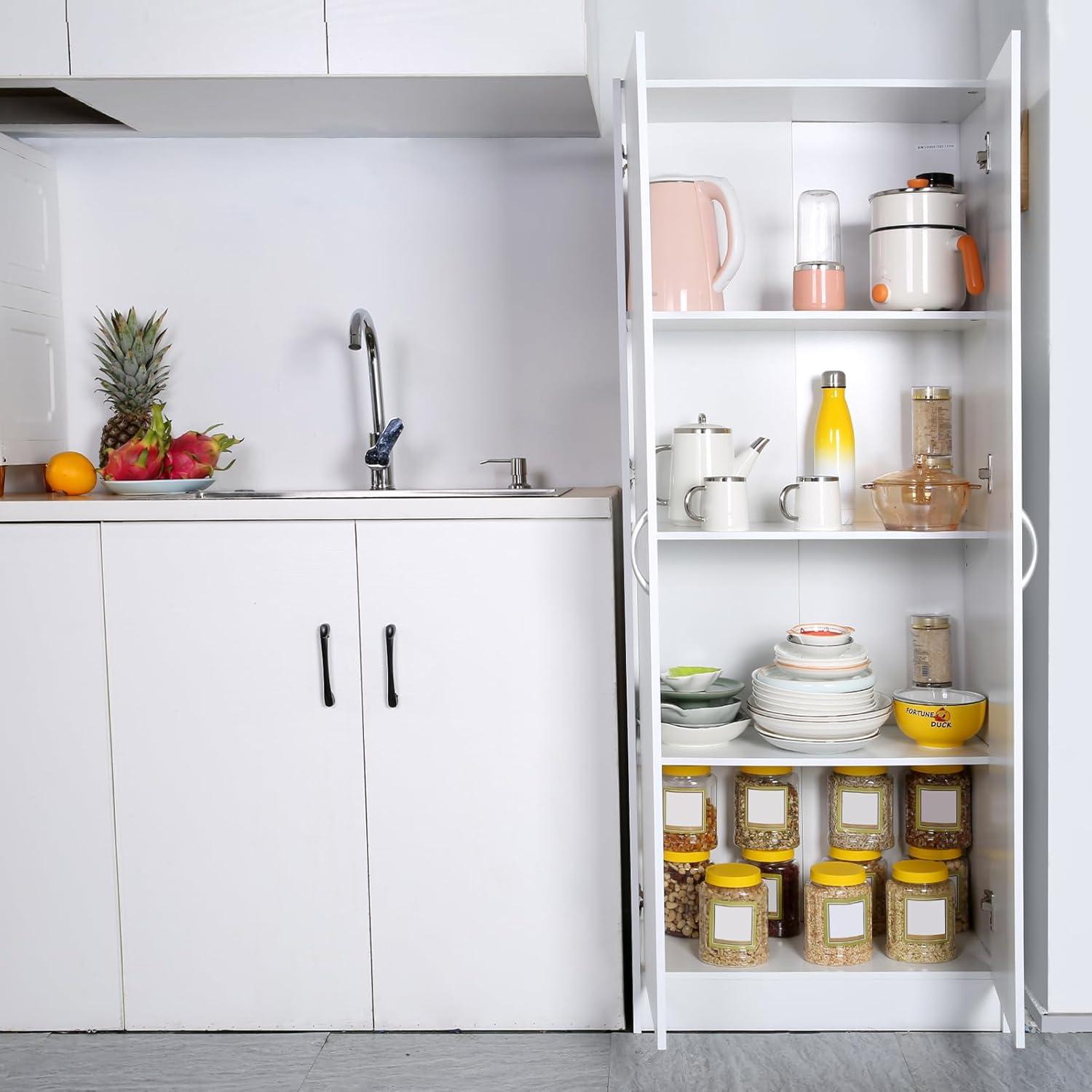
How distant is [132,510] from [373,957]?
96cm

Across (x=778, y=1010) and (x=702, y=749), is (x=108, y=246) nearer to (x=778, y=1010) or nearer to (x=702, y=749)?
(x=702, y=749)

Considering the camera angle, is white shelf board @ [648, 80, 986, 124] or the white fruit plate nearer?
white shelf board @ [648, 80, 986, 124]

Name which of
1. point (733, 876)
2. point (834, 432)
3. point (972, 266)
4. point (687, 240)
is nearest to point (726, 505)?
point (834, 432)

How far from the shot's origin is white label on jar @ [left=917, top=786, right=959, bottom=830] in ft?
7.55

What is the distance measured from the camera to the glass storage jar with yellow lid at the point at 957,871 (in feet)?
7.65

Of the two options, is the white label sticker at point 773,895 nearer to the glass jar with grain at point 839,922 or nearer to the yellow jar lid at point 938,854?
the glass jar with grain at point 839,922

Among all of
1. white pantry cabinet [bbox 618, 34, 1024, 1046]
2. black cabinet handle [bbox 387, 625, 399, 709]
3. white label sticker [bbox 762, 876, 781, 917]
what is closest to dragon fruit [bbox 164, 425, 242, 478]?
black cabinet handle [bbox 387, 625, 399, 709]

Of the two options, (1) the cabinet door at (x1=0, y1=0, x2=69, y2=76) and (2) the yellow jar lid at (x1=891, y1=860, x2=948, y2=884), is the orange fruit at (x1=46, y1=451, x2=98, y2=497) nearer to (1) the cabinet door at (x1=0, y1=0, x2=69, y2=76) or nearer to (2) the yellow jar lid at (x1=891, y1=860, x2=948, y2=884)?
(1) the cabinet door at (x1=0, y1=0, x2=69, y2=76)

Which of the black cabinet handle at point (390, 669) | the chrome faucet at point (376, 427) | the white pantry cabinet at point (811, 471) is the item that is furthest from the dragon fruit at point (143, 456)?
the white pantry cabinet at point (811, 471)

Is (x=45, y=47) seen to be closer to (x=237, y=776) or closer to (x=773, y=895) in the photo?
(x=237, y=776)

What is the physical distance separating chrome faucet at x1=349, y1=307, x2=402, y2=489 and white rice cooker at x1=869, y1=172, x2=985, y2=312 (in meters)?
1.02

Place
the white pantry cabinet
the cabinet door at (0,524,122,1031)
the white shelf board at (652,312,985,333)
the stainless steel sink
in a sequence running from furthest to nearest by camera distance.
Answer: the stainless steel sink, the cabinet door at (0,524,122,1031), the white shelf board at (652,312,985,333), the white pantry cabinet

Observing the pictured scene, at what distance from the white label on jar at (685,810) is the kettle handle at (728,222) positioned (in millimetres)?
976

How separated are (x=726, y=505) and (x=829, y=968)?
2.99ft
